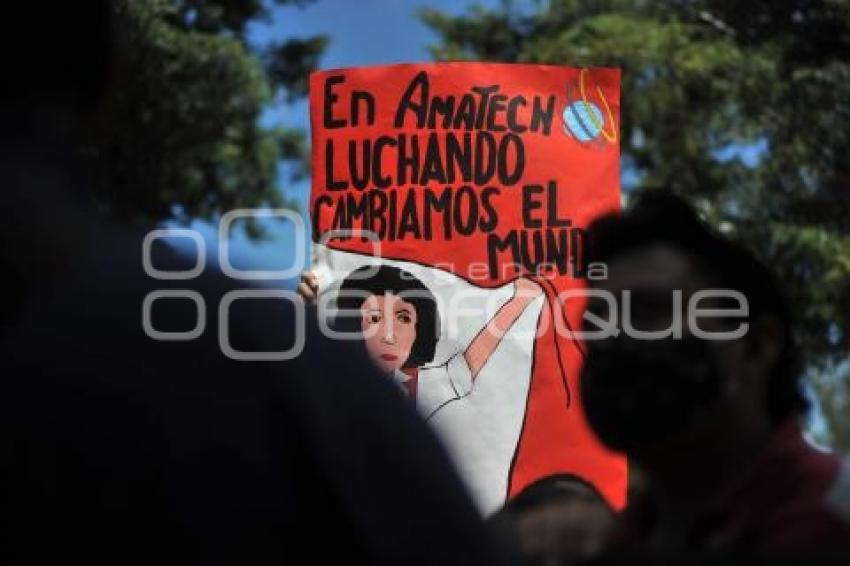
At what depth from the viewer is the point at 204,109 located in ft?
42.1

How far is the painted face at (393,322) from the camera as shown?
3834mm

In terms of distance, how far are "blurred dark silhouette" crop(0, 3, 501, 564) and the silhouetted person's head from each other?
2.01 ft

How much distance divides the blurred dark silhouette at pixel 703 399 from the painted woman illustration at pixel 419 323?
2.25 m

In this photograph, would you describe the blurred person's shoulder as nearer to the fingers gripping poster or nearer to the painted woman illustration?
the fingers gripping poster

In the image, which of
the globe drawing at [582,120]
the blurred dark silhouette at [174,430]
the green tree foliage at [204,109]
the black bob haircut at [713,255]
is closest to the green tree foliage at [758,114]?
the green tree foliage at [204,109]

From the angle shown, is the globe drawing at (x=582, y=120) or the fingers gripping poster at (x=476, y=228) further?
the globe drawing at (x=582, y=120)

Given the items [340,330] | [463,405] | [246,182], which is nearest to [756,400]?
[340,330]

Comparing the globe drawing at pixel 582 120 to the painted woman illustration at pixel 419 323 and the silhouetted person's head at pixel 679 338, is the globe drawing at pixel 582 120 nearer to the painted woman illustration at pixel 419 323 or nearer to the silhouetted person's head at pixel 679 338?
the painted woman illustration at pixel 419 323

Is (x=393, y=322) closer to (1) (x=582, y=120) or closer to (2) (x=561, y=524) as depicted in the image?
(1) (x=582, y=120)

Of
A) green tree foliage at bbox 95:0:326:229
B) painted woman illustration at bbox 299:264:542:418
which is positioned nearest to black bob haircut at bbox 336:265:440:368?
painted woman illustration at bbox 299:264:542:418

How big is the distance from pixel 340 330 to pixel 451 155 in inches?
133

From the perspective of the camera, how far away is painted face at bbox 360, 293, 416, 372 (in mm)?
3834

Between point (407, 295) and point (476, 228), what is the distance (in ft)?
1.13

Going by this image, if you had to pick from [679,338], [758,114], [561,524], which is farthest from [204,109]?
[561,524]
